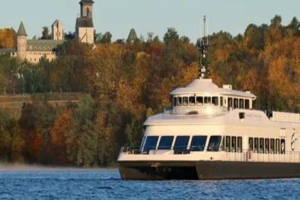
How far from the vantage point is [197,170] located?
83.8m

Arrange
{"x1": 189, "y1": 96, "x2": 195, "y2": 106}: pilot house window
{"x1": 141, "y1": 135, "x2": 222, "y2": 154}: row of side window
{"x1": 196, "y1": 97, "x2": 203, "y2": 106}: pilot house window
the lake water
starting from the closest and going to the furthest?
the lake water → {"x1": 141, "y1": 135, "x2": 222, "y2": 154}: row of side window → {"x1": 196, "y1": 97, "x2": 203, "y2": 106}: pilot house window → {"x1": 189, "y1": 96, "x2": 195, "y2": 106}: pilot house window

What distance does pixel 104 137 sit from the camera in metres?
142

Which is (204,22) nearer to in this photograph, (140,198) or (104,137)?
(140,198)

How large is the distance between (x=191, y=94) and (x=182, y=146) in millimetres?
4597

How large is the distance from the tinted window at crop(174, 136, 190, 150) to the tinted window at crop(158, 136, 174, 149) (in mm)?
445

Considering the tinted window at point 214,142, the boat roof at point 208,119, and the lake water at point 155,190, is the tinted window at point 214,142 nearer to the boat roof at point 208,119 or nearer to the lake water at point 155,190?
the boat roof at point 208,119

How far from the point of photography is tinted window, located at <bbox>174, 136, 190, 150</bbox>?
8525 centimetres

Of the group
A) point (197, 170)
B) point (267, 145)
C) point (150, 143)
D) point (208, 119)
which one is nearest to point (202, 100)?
point (208, 119)

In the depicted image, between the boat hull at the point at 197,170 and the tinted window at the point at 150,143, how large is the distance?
1422mm

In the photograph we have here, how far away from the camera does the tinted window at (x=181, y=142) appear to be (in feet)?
280

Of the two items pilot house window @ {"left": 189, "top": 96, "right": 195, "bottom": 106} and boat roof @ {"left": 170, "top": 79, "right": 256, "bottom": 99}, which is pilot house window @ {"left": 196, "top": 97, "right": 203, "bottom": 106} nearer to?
pilot house window @ {"left": 189, "top": 96, "right": 195, "bottom": 106}

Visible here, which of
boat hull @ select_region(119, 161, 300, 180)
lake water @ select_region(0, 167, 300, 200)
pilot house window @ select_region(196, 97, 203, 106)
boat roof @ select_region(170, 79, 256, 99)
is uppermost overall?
boat roof @ select_region(170, 79, 256, 99)

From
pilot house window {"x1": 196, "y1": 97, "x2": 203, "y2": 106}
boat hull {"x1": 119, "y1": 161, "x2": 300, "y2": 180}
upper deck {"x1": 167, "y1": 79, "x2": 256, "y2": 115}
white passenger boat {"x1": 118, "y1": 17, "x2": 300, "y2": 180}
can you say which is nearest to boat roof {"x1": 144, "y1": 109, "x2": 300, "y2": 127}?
white passenger boat {"x1": 118, "y1": 17, "x2": 300, "y2": 180}

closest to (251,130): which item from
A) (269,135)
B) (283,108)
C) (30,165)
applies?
(269,135)
